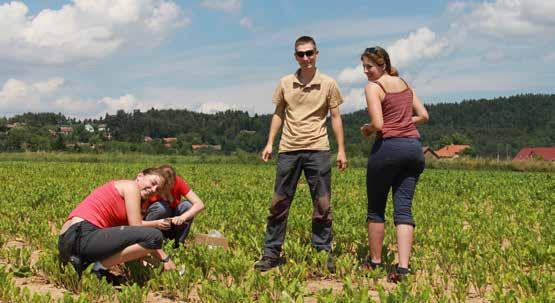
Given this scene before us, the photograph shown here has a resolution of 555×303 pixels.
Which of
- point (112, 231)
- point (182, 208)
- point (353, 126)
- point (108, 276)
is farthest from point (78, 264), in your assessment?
point (353, 126)

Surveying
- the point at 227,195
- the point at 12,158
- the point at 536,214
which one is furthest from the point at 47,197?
the point at 12,158

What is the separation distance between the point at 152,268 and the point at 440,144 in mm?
119148

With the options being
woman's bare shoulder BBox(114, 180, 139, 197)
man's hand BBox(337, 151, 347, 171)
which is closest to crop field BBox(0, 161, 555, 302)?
woman's bare shoulder BBox(114, 180, 139, 197)

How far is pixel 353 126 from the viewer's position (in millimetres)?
110938

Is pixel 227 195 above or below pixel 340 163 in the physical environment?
below

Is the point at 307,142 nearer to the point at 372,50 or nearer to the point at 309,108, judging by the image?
the point at 309,108

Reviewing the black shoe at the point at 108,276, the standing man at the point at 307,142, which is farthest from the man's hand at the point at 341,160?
the black shoe at the point at 108,276

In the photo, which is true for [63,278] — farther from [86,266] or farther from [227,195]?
[227,195]

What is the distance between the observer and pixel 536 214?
29.4ft

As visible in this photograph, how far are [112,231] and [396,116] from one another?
270 centimetres

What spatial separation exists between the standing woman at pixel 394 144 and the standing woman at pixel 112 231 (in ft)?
6.50

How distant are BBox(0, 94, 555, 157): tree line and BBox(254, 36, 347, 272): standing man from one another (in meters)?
91.5

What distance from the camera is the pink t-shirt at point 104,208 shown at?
4961 millimetres

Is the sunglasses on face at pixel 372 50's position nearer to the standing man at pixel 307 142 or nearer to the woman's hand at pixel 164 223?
the standing man at pixel 307 142
